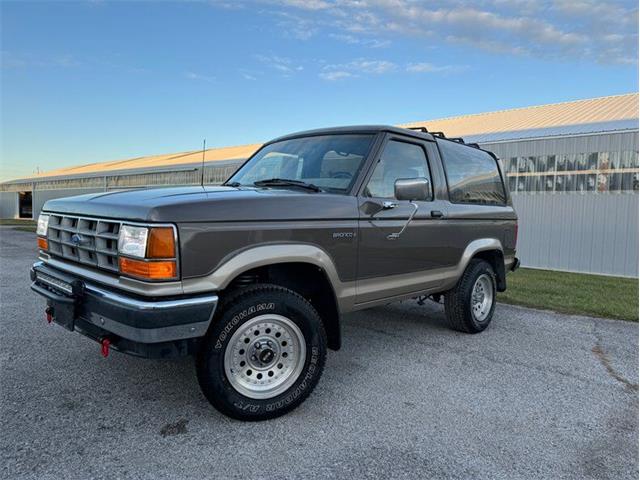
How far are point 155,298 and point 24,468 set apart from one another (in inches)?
43.6

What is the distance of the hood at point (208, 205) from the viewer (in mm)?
2881

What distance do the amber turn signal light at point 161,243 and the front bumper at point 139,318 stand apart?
267mm

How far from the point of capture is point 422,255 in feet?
14.9

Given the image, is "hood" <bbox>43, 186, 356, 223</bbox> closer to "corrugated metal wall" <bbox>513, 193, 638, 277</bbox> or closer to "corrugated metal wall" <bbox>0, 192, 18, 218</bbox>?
"corrugated metal wall" <bbox>513, 193, 638, 277</bbox>

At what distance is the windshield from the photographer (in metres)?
4.01

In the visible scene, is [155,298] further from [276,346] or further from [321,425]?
[321,425]

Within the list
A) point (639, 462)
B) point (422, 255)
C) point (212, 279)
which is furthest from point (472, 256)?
point (212, 279)

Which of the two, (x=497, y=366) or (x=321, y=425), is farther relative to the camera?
(x=497, y=366)

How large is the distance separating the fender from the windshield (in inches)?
26.2

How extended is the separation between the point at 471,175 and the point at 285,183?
2496 mm

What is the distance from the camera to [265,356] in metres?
3.27

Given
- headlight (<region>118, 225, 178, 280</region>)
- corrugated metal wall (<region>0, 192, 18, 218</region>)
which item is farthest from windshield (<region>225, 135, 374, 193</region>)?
corrugated metal wall (<region>0, 192, 18, 218</region>)

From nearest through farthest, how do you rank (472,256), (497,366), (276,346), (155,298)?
(155,298) → (276,346) → (497,366) → (472,256)

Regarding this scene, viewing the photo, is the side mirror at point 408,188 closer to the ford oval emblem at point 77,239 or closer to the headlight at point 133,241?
the headlight at point 133,241
